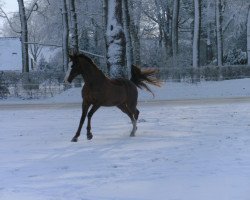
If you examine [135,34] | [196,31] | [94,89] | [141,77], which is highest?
[135,34]

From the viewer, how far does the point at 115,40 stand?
20547 mm

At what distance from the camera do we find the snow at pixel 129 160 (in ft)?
22.1

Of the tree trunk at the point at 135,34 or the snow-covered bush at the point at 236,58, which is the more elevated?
the tree trunk at the point at 135,34

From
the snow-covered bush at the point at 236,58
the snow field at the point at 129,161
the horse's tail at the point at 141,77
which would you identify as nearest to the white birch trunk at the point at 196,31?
the snow-covered bush at the point at 236,58

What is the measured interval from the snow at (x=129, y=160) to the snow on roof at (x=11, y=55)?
89.8ft

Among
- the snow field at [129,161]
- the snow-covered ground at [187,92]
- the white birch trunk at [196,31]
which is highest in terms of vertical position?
the white birch trunk at [196,31]

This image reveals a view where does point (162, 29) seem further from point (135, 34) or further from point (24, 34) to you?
point (24, 34)

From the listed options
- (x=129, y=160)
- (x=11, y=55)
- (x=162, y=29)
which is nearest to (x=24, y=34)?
(x=11, y=55)

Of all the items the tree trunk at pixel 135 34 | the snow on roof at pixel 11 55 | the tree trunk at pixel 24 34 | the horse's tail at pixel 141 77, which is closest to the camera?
the horse's tail at pixel 141 77

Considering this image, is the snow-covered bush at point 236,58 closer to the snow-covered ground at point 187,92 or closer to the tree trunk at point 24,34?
the snow-covered ground at point 187,92

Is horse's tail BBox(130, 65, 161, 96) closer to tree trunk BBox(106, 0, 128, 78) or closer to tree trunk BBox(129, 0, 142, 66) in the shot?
tree trunk BBox(106, 0, 128, 78)

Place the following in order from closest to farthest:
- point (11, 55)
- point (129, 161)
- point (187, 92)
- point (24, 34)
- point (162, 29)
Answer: point (129, 161) < point (187, 92) < point (24, 34) < point (11, 55) < point (162, 29)

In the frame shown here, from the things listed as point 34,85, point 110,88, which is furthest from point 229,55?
point 110,88

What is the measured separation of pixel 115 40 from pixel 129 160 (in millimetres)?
12152
